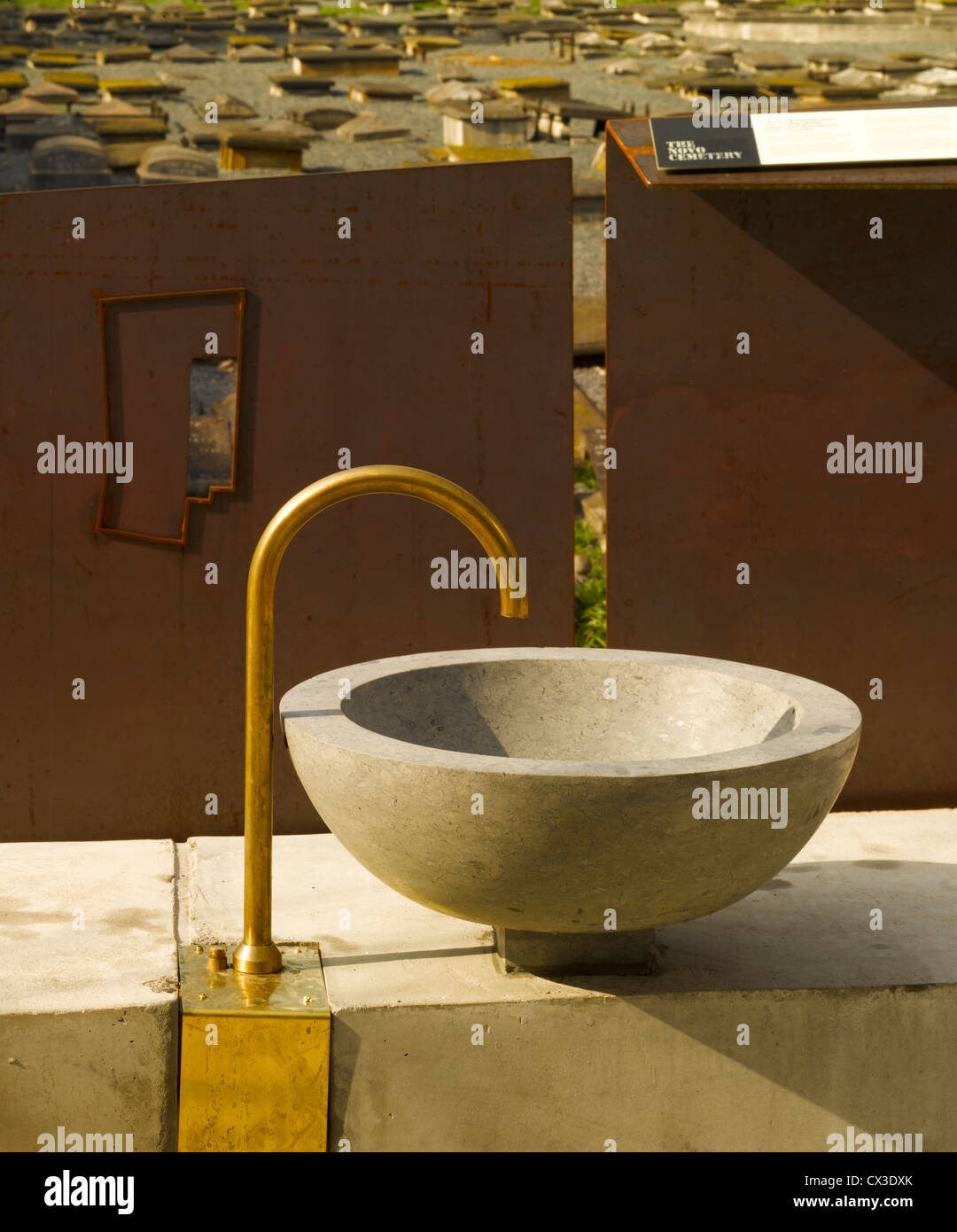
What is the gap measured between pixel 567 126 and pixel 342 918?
15.7 m

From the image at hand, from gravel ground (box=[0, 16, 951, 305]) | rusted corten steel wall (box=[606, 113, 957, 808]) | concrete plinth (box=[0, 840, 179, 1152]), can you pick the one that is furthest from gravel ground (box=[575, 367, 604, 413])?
concrete plinth (box=[0, 840, 179, 1152])

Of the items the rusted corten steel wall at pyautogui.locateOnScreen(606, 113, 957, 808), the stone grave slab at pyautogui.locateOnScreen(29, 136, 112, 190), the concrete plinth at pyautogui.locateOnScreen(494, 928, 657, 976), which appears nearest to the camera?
the concrete plinth at pyautogui.locateOnScreen(494, 928, 657, 976)

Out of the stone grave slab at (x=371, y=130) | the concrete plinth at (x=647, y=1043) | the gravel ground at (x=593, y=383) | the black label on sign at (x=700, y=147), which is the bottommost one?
the concrete plinth at (x=647, y=1043)

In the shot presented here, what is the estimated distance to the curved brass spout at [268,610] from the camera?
3057 millimetres

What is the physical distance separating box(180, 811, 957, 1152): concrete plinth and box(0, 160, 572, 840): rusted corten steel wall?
1160 millimetres

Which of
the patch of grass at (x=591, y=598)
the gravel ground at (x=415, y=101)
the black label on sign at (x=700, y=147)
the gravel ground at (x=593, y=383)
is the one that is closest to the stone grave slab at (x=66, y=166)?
the gravel ground at (x=415, y=101)

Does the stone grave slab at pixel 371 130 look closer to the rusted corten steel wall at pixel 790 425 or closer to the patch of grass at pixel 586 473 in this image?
the patch of grass at pixel 586 473

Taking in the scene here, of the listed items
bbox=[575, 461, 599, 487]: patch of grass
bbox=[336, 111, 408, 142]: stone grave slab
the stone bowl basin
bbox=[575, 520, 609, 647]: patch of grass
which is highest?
bbox=[336, 111, 408, 142]: stone grave slab

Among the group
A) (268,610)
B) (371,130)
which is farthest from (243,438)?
(371,130)

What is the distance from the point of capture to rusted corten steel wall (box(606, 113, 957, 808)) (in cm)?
453

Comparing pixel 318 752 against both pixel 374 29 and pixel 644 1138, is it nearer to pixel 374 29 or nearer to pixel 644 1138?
pixel 644 1138

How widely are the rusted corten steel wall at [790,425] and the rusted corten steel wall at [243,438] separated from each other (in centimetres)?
25

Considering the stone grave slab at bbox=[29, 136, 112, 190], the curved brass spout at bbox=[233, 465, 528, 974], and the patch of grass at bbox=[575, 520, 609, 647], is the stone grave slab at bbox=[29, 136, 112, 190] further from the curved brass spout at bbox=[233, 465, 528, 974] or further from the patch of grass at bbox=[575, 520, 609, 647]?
the curved brass spout at bbox=[233, 465, 528, 974]

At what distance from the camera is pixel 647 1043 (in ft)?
10.6
